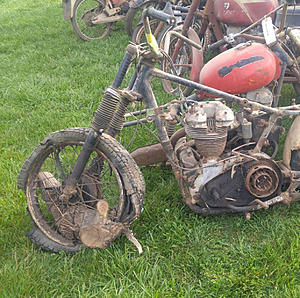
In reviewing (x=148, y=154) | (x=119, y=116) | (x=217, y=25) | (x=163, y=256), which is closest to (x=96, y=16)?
(x=217, y=25)

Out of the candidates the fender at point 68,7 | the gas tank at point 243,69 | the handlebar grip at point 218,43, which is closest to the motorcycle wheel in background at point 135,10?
the fender at point 68,7

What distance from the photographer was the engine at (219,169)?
2385 mm

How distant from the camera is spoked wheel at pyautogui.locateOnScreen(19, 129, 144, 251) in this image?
2.32 meters

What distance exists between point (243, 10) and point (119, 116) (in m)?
2.49

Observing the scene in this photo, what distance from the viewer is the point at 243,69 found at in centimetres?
246

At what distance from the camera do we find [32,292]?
2262mm

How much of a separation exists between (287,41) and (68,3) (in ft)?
17.0

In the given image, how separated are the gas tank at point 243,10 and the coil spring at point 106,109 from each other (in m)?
2.54

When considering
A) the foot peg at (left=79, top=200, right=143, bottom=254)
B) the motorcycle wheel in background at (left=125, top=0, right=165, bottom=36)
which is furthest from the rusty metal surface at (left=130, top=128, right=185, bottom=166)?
the motorcycle wheel in background at (left=125, top=0, right=165, bottom=36)

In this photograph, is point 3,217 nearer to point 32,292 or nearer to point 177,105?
point 32,292

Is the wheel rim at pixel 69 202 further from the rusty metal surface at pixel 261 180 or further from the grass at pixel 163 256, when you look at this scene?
the rusty metal surface at pixel 261 180

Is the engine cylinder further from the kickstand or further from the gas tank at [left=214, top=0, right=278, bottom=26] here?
the gas tank at [left=214, top=0, right=278, bottom=26]

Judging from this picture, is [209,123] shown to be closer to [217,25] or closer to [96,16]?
[217,25]

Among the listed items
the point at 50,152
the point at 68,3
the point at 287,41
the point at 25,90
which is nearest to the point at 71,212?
the point at 50,152
